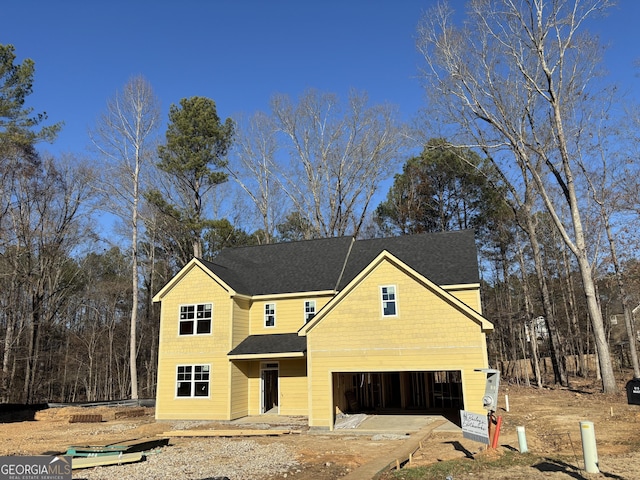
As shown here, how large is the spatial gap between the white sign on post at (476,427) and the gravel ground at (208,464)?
4.05 metres

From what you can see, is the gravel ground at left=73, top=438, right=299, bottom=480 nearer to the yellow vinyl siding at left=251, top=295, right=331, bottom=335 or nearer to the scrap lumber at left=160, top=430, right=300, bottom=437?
the scrap lumber at left=160, top=430, right=300, bottom=437

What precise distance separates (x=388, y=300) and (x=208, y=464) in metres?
8.14

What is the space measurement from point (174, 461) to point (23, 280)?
25.9m

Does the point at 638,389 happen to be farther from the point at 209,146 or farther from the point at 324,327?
the point at 209,146

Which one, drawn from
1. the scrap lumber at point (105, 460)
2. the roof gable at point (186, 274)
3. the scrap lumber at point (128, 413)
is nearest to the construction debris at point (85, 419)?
A: the scrap lumber at point (128, 413)

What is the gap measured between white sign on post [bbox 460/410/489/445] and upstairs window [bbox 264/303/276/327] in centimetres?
1242

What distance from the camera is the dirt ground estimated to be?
9.45m

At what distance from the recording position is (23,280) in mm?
31078

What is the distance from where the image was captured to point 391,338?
52.5 ft

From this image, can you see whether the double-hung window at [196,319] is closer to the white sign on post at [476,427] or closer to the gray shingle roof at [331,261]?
the gray shingle roof at [331,261]

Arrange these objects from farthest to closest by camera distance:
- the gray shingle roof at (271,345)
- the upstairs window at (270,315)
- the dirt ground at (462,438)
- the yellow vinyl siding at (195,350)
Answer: the upstairs window at (270,315) < the yellow vinyl siding at (195,350) < the gray shingle roof at (271,345) < the dirt ground at (462,438)

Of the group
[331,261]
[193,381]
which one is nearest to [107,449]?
[193,381]

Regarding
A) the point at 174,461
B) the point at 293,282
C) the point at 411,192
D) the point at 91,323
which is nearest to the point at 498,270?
the point at 411,192

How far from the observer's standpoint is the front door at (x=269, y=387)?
2057 cm
